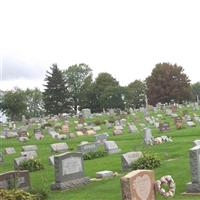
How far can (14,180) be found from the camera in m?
18.0

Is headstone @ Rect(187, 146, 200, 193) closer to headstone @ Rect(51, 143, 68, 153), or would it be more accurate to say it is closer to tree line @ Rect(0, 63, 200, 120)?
headstone @ Rect(51, 143, 68, 153)

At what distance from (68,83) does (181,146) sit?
97690 millimetres

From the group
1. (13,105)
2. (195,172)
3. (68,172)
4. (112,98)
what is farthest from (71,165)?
(112,98)

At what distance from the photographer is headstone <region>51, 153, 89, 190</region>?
1966cm

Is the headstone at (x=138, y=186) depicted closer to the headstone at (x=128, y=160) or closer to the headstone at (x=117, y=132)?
the headstone at (x=128, y=160)

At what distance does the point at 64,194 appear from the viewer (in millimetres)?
18531

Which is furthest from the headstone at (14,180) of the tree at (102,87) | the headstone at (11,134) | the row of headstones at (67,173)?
the tree at (102,87)

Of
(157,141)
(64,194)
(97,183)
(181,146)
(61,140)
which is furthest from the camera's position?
(61,140)

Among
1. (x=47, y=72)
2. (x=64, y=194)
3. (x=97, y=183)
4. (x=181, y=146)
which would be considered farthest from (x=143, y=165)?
(x=47, y=72)

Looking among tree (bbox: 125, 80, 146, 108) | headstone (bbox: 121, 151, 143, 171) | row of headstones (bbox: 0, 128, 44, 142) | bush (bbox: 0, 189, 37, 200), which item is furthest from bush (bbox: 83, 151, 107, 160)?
tree (bbox: 125, 80, 146, 108)

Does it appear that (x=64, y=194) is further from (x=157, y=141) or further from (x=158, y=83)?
(x=158, y=83)

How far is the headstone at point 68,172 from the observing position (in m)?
19.7

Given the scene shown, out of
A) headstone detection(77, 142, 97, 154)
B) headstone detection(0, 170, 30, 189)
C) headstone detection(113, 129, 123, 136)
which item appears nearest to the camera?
headstone detection(0, 170, 30, 189)

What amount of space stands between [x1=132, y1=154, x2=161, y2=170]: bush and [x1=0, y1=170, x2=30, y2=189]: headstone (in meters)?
4.90
